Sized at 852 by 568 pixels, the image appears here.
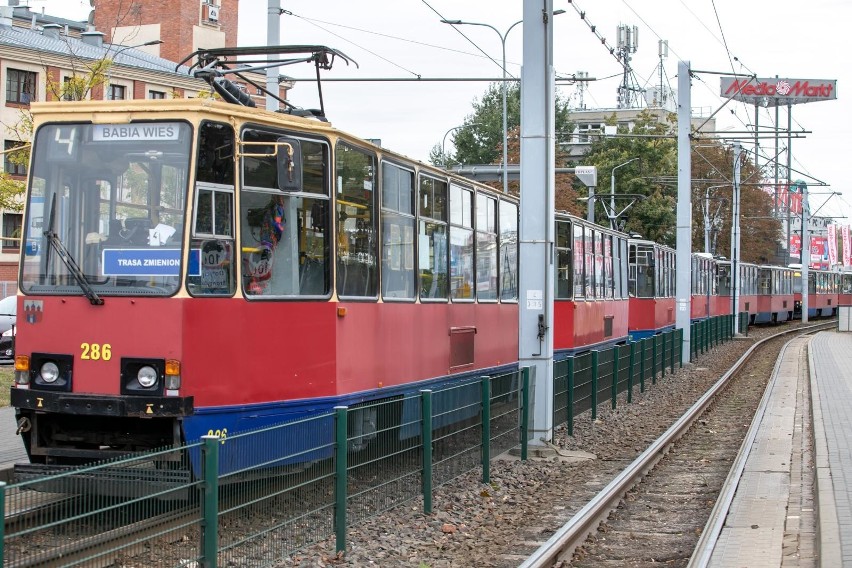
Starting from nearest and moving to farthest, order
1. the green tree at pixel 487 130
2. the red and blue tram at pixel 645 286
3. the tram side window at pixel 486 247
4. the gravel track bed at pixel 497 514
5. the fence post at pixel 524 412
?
the gravel track bed at pixel 497 514
the fence post at pixel 524 412
the tram side window at pixel 486 247
the red and blue tram at pixel 645 286
the green tree at pixel 487 130

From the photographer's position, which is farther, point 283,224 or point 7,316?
point 7,316

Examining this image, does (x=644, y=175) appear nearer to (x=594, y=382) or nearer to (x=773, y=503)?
(x=594, y=382)

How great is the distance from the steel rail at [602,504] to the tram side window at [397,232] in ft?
9.51

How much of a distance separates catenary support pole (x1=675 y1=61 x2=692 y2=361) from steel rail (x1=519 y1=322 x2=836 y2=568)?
11.8 meters

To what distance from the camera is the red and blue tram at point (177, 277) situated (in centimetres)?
915

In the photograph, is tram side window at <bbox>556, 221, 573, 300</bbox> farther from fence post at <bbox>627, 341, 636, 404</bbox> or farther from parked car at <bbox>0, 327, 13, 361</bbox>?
parked car at <bbox>0, 327, 13, 361</bbox>

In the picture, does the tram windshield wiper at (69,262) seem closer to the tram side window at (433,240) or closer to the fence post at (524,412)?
the tram side window at (433,240)

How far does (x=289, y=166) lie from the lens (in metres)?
9.62

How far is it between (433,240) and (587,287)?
34.9ft

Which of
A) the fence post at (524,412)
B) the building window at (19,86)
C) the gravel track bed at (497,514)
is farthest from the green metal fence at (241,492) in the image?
the building window at (19,86)

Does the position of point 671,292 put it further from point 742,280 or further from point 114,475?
point 114,475

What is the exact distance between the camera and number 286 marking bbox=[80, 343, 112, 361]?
361 inches

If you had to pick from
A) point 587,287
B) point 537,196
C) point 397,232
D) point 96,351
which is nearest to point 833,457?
point 537,196

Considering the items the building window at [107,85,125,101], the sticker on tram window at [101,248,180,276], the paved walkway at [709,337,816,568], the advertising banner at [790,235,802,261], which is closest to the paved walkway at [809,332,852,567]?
the paved walkway at [709,337,816,568]
